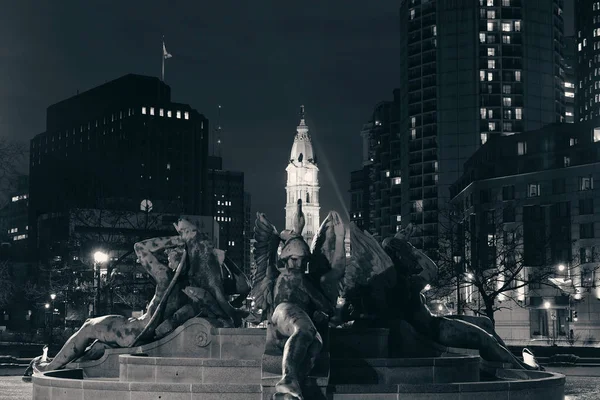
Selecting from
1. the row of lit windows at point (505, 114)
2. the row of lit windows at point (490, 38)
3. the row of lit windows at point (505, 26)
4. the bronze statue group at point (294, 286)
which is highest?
the row of lit windows at point (505, 26)

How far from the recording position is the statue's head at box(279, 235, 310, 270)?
19.9 meters

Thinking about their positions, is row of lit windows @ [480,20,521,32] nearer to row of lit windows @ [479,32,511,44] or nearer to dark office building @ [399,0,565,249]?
dark office building @ [399,0,565,249]

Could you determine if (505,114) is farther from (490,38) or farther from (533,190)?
(533,190)

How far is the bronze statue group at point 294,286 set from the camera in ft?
67.5

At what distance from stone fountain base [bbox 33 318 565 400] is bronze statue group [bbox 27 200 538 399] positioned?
526 mm

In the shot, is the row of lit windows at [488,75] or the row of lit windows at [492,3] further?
the row of lit windows at [492,3]

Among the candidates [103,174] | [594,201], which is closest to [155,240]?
[594,201]

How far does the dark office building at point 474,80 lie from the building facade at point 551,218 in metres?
45.8

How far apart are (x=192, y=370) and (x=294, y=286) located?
8.00 ft

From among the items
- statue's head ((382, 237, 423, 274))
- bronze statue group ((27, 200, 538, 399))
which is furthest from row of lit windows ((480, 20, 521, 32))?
statue's head ((382, 237, 423, 274))

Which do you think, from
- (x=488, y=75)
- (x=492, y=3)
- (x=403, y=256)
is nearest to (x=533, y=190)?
(x=488, y=75)

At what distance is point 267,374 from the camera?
18234 mm

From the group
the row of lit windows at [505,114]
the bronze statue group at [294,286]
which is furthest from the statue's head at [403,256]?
the row of lit windows at [505,114]

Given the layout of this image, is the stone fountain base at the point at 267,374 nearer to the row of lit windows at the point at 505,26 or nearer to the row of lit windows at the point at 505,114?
the row of lit windows at the point at 505,114
